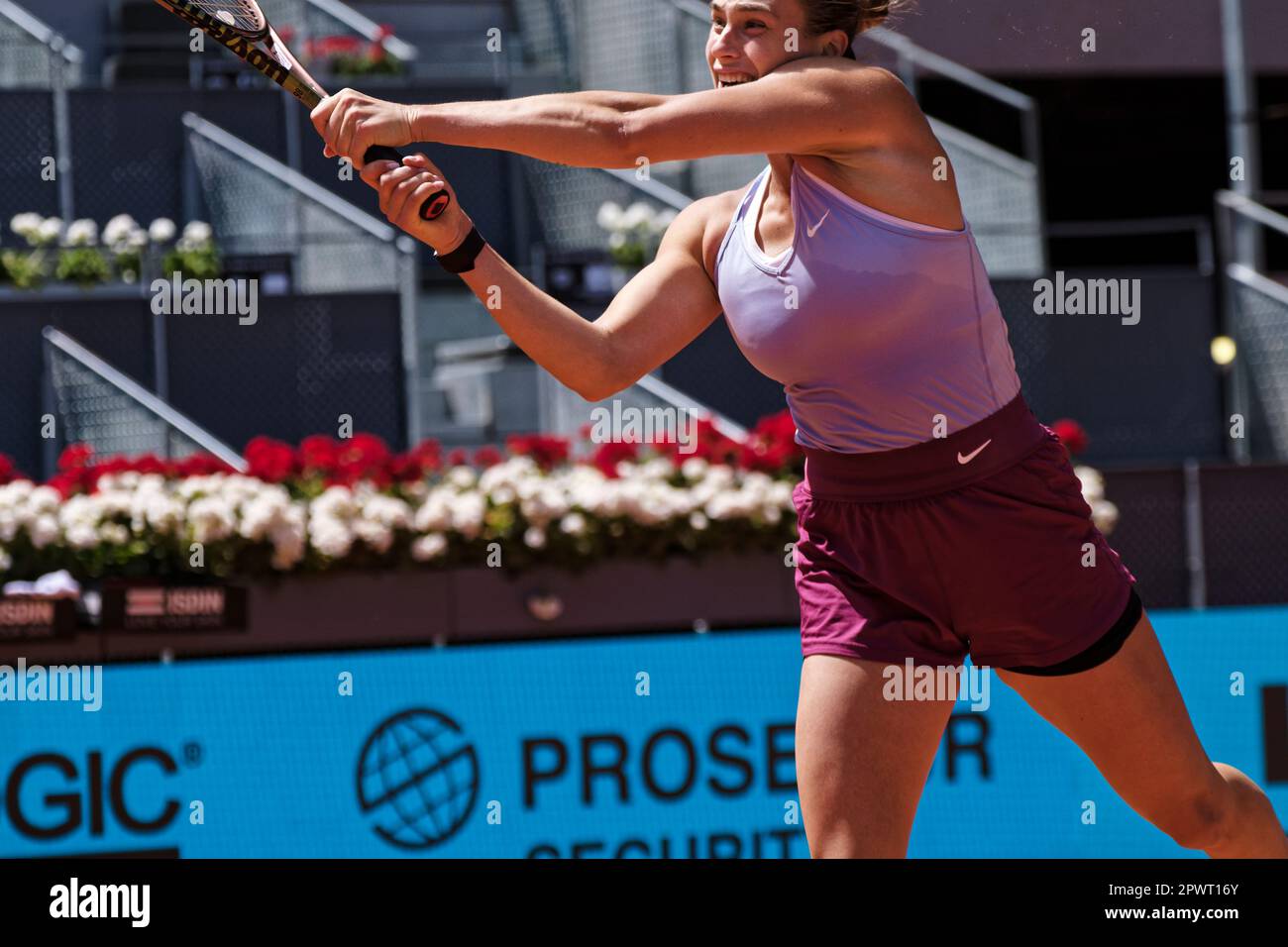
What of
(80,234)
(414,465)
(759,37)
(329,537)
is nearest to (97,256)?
(80,234)

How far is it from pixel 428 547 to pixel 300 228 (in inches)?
184

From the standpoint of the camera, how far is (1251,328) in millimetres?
10203

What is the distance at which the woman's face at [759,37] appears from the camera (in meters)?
2.49

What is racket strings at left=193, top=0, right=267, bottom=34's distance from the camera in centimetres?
289

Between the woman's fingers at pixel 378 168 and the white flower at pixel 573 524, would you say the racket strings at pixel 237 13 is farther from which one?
the white flower at pixel 573 524

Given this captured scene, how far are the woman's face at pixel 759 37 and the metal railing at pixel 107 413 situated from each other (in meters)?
6.03

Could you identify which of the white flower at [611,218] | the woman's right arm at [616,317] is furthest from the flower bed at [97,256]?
the woman's right arm at [616,317]

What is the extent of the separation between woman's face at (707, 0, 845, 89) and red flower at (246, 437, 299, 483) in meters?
3.79

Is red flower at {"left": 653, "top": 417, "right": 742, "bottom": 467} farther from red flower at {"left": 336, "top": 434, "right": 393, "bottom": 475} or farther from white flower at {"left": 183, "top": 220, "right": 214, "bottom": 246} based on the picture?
white flower at {"left": 183, "top": 220, "right": 214, "bottom": 246}

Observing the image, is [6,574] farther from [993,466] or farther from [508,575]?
[993,466]

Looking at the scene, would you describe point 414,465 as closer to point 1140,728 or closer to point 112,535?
point 112,535

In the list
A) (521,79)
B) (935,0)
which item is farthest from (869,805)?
(521,79)

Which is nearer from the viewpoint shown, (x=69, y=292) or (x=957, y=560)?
(x=957, y=560)

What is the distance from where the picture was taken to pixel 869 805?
2504mm
